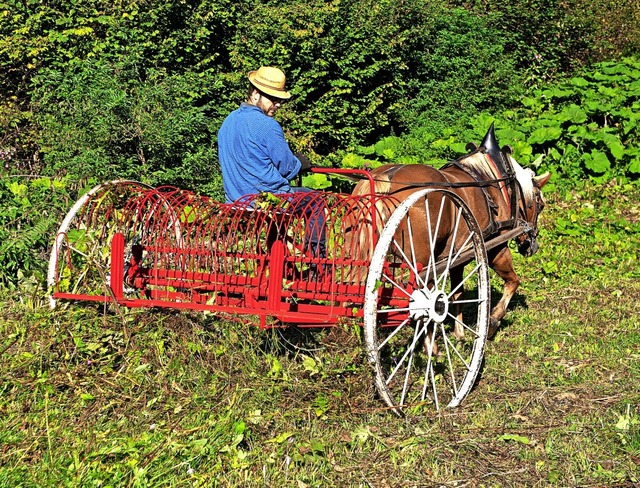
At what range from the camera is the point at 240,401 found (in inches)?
198

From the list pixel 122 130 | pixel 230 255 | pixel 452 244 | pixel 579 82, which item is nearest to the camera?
pixel 230 255

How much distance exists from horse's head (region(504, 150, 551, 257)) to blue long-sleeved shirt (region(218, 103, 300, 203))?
7.89 ft

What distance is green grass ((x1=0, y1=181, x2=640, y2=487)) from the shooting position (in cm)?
448

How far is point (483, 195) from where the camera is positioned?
22.9 ft

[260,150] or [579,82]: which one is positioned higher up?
[579,82]

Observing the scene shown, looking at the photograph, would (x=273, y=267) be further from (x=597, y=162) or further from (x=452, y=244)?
(x=597, y=162)

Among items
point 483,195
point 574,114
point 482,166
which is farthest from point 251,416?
point 574,114

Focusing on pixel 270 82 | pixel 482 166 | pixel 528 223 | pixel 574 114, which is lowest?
pixel 528 223

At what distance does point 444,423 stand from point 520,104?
1075cm

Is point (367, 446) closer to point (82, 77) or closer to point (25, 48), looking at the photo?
point (82, 77)

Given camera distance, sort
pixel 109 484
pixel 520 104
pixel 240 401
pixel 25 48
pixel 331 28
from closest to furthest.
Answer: pixel 109 484, pixel 240 401, pixel 25 48, pixel 331 28, pixel 520 104

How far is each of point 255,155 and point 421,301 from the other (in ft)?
5.42

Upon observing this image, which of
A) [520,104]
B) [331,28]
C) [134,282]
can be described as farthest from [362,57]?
[134,282]

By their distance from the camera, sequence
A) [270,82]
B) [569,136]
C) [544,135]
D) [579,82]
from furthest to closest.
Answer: [579,82] → [569,136] → [544,135] → [270,82]
